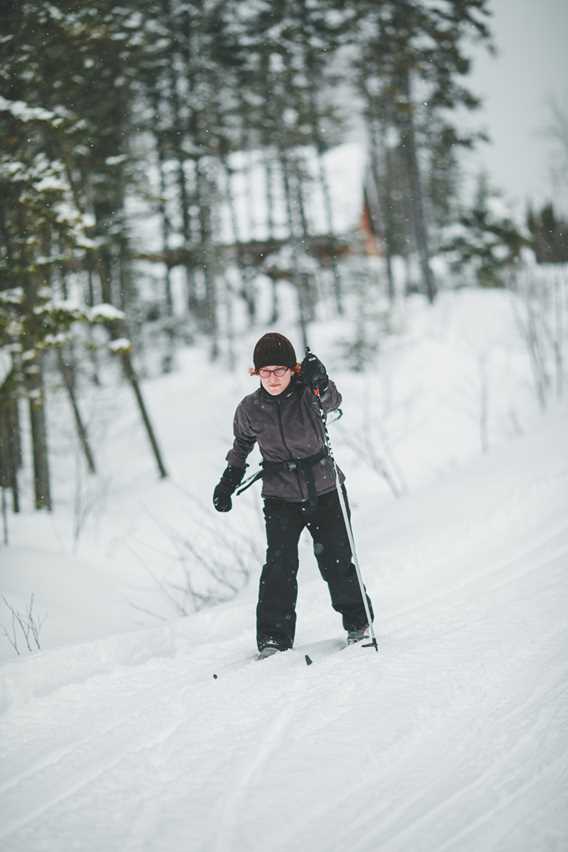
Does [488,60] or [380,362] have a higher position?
[488,60]

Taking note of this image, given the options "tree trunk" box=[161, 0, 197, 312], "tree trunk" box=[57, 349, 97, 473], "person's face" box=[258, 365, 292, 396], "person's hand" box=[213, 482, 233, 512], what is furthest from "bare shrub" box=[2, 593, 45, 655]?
"tree trunk" box=[161, 0, 197, 312]

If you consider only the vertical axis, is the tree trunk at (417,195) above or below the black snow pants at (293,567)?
above

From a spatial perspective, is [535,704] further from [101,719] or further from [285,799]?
[101,719]

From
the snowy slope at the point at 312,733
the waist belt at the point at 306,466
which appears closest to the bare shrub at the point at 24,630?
the snowy slope at the point at 312,733

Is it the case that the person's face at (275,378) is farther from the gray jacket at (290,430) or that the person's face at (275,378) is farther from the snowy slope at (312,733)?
the snowy slope at (312,733)

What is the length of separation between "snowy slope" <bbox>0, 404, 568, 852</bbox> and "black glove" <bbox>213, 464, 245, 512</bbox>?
92 centimetres

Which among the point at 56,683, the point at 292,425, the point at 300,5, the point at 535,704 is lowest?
the point at 56,683

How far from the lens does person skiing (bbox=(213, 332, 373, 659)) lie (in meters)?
3.39

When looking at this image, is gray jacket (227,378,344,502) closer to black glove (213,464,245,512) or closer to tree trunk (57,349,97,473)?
black glove (213,464,245,512)

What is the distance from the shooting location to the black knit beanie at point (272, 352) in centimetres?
331

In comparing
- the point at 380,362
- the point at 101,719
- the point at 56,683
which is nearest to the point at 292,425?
the point at 101,719

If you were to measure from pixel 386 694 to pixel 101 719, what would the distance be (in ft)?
4.56

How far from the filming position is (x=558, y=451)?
6.54 meters

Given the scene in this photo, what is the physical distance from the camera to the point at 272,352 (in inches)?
130
